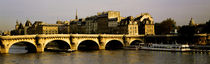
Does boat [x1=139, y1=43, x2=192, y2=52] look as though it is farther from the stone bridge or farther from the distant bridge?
the stone bridge

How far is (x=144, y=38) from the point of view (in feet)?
362

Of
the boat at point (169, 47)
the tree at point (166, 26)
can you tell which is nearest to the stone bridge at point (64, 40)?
the boat at point (169, 47)

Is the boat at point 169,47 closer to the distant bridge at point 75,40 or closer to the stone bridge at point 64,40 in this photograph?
the distant bridge at point 75,40

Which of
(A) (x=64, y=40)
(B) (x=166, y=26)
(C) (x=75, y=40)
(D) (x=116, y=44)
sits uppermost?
(B) (x=166, y=26)

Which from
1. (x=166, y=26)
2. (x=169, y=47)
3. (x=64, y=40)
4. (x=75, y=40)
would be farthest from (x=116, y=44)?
(x=166, y=26)

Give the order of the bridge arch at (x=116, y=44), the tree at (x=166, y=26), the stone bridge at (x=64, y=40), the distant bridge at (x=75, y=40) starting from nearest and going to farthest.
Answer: the stone bridge at (x=64, y=40), the distant bridge at (x=75, y=40), the bridge arch at (x=116, y=44), the tree at (x=166, y=26)

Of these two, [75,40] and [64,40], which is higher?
[64,40]

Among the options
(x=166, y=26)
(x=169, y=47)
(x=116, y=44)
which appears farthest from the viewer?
(x=166, y=26)

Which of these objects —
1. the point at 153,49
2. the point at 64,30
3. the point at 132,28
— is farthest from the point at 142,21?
the point at 64,30

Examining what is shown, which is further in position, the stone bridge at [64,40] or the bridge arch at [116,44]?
the bridge arch at [116,44]

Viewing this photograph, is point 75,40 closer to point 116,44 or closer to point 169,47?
point 116,44

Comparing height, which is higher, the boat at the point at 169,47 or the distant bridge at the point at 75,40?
the distant bridge at the point at 75,40

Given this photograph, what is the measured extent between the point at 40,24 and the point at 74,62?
394ft

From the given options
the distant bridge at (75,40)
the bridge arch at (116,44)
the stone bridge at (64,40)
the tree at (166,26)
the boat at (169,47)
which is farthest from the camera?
the tree at (166,26)
